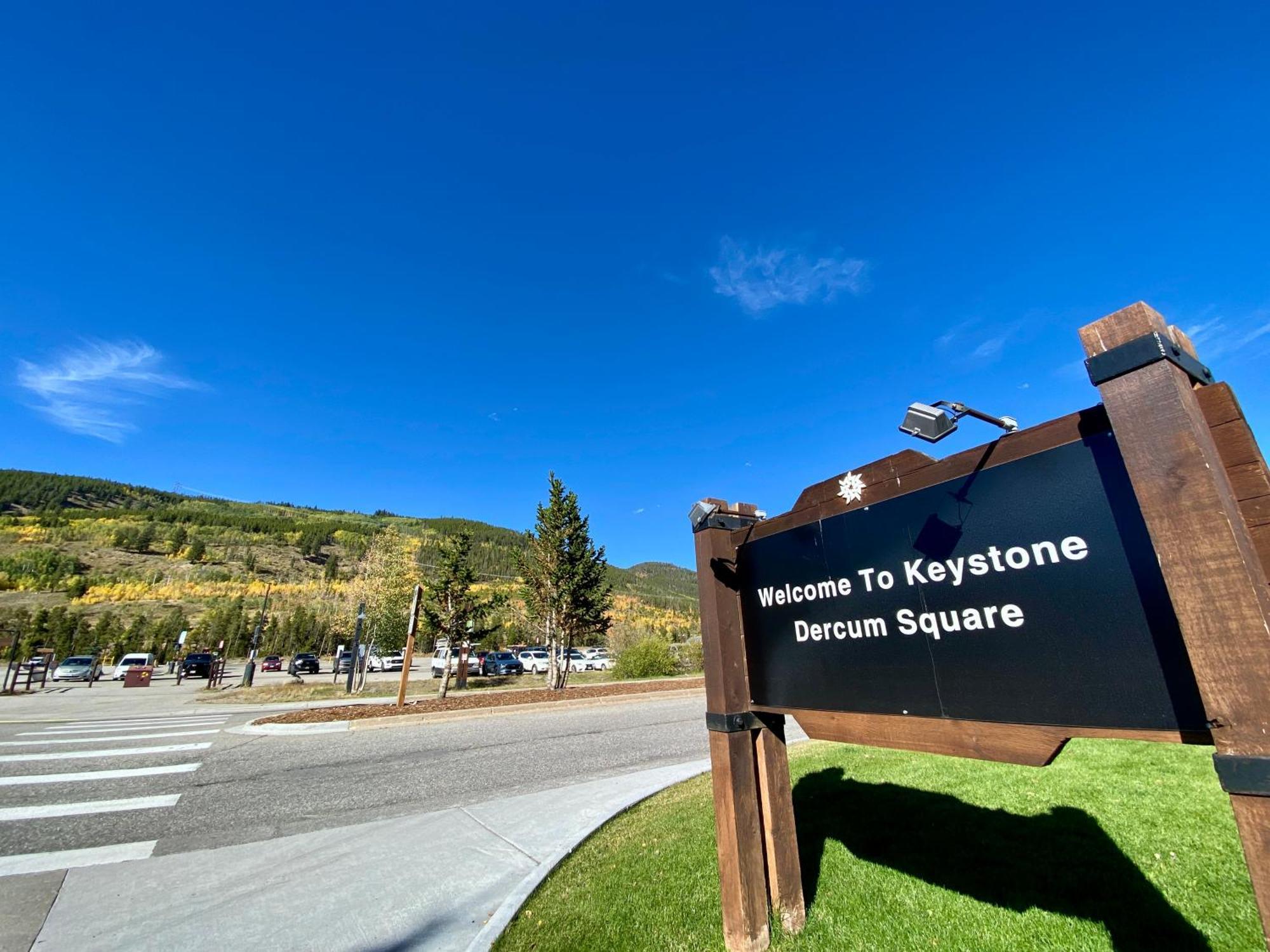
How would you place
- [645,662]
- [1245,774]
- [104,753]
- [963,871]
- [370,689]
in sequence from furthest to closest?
[645,662] → [370,689] → [104,753] → [963,871] → [1245,774]

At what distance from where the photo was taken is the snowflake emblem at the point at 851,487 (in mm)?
2898

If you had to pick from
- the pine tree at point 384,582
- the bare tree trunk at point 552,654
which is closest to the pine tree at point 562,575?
the bare tree trunk at point 552,654

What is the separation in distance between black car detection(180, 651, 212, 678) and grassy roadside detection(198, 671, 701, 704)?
13.3 m

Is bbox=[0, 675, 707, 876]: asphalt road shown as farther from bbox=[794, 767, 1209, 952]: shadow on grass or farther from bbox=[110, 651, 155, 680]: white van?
bbox=[110, 651, 155, 680]: white van

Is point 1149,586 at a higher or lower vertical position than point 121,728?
higher

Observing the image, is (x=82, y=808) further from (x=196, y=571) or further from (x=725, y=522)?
(x=196, y=571)

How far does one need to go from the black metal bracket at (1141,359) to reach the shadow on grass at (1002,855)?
Answer: 119 inches

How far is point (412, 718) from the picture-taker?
508 inches

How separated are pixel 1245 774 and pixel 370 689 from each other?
2632 cm

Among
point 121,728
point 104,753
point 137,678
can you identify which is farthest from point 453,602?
point 137,678

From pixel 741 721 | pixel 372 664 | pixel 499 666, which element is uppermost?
pixel 741 721

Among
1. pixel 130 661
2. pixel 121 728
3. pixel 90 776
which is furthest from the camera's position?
pixel 130 661

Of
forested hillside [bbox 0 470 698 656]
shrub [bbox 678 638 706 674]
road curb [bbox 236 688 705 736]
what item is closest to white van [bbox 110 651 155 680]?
forested hillside [bbox 0 470 698 656]

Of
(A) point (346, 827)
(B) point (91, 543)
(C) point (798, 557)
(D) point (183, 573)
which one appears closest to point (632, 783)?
(A) point (346, 827)
